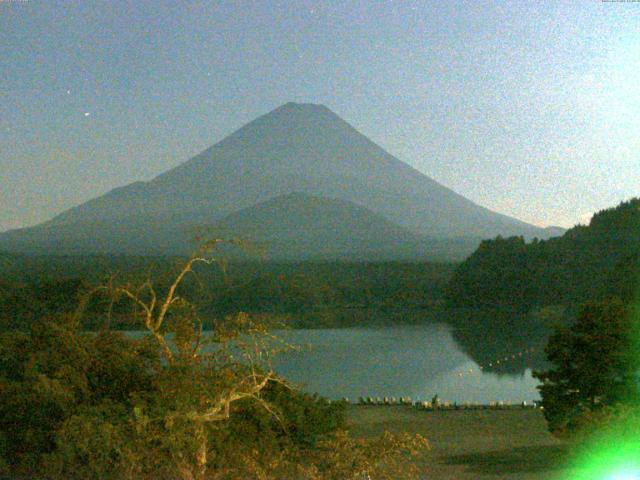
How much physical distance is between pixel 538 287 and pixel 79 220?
56.1 m

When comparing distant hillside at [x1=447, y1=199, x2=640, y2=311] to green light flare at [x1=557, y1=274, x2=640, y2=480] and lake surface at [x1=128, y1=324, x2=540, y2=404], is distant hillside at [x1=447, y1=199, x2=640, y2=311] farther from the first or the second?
green light flare at [x1=557, y1=274, x2=640, y2=480]

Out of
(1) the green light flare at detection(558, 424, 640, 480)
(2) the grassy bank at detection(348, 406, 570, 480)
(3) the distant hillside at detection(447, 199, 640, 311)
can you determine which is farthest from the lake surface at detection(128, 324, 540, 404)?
(3) the distant hillside at detection(447, 199, 640, 311)

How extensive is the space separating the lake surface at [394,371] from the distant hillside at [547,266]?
39.2 ft

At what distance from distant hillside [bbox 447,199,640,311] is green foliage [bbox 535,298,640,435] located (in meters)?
36.1

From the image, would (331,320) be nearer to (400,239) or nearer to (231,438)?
(231,438)

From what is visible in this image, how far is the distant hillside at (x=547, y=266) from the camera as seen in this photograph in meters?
47.8

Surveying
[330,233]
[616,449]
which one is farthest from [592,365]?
[330,233]

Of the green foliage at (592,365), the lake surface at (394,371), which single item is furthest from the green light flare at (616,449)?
the lake surface at (394,371)

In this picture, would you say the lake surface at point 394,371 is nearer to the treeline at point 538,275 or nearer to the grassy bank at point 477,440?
the grassy bank at point 477,440

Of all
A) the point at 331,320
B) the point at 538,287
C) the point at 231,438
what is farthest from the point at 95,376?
the point at 538,287

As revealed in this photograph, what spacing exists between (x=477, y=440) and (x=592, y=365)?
2.63m

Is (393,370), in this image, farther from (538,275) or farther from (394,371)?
(538,275)

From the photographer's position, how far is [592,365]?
36.8ft

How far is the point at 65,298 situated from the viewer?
19.7 metres
